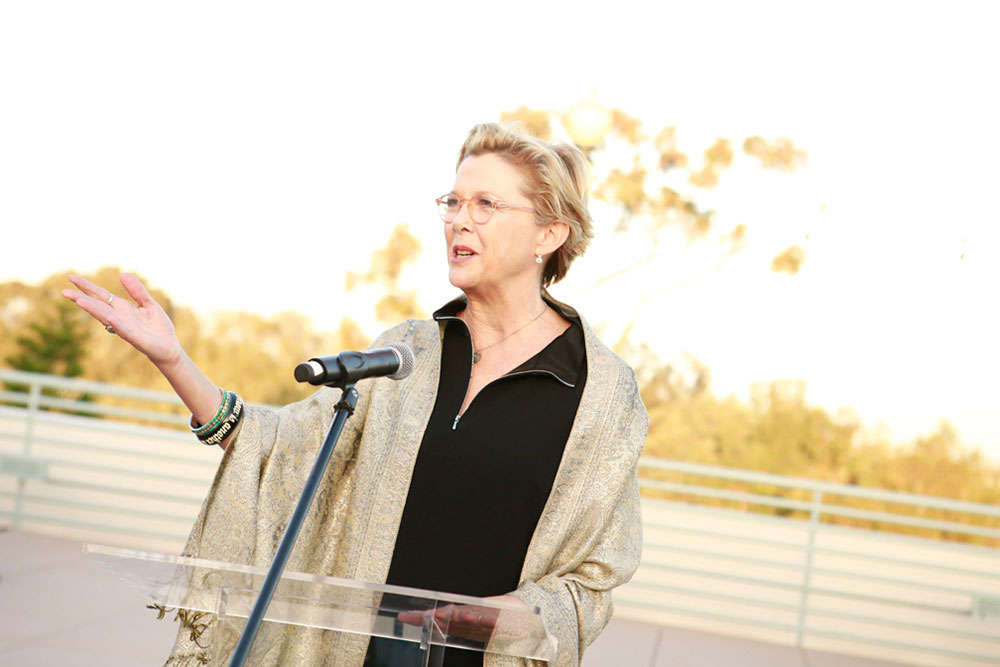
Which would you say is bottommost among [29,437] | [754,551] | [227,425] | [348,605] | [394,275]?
[29,437]

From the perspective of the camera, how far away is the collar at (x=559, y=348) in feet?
6.70

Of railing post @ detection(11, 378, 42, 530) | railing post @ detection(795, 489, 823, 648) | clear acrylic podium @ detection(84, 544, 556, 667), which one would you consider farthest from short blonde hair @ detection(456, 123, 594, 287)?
railing post @ detection(11, 378, 42, 530)

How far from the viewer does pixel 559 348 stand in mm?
2096

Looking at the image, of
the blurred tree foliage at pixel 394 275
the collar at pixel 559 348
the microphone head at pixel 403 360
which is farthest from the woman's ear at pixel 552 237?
the blurred tree foliage at pixel 394 275

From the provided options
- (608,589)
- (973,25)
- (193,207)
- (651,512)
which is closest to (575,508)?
(608,589)

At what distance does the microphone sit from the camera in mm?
1312

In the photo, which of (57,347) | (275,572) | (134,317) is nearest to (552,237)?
(134,317)

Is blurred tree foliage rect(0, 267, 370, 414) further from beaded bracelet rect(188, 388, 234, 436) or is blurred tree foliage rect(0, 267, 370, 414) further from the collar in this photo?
beaded bracelet rect(188, 388, 234, 436)

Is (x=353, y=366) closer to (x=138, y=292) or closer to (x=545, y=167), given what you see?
(x=138, y=292)

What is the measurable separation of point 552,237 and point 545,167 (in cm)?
17

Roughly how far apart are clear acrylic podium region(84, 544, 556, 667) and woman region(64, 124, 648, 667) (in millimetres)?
262

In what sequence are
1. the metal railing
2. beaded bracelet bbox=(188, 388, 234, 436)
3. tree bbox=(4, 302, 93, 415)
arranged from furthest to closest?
tree bbox=(4, 302, 93, 415) < the metal railing < beaded bracelet bbox=(188, 388, 234, 436)

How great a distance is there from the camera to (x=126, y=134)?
1504 cm

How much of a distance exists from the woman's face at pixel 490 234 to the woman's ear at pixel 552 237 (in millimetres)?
26
